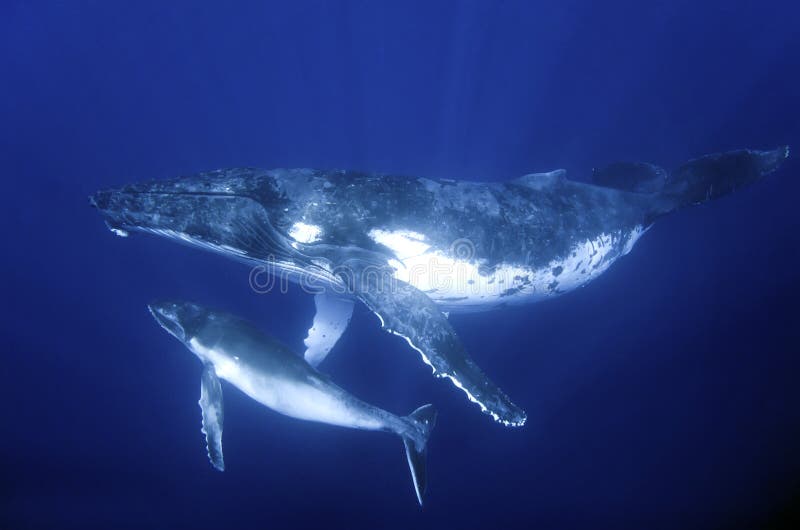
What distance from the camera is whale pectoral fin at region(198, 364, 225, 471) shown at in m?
5.60

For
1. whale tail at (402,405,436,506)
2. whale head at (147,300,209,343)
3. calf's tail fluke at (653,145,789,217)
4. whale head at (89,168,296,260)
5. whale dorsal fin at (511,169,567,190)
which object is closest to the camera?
whale tail at (402,405,436,506)

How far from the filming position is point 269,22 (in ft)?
74.2

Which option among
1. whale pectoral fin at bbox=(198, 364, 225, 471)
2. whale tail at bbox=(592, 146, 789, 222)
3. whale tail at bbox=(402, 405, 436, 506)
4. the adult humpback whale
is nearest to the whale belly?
the adult humpback whale

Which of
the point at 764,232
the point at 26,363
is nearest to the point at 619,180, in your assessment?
the point at 764,232

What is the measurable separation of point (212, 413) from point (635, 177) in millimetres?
9692

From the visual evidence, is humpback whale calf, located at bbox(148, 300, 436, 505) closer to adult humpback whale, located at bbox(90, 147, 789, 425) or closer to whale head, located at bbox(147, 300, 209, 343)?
whale head, located at bbox(147, 300, 209, 343)

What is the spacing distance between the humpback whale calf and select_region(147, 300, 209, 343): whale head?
9.6 inches

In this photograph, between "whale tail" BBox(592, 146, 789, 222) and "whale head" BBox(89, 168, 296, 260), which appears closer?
"whale head" BBox(89, 168, 296, 260)

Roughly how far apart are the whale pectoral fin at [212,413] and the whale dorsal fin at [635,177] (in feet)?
29.4

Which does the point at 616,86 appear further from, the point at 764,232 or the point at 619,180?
the point at 619,180

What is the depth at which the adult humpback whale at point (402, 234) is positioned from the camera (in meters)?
4.77

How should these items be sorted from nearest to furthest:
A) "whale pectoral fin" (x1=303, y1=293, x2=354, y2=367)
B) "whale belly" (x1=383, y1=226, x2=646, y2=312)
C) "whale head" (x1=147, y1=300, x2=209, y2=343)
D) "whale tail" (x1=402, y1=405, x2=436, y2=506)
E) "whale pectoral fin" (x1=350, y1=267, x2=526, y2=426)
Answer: "whale pectoral fin" (x1=350, y1=267, x2=526, y2=426) < "whale tail" (x1=402, y1=405, x2=436, y2=506) < "whale belly" (x1=383, y1=226, x2=646, y2=312) < "whale head" (x1=147, y1=300, x2=209, y2=343) < "whale pectoral fin" (x1=303, y1=293, x2=354, y2=367)

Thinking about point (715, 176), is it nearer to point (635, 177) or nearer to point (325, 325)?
point (635, 177)

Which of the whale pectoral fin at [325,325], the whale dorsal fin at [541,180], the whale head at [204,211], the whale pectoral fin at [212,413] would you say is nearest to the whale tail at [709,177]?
the whale dorsal fin at [541,180]
